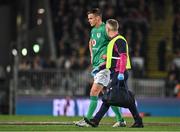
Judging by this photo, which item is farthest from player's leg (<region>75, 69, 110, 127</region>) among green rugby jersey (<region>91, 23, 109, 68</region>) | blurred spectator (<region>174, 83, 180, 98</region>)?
blurred spectator (<region>174, 83, 180, 98</region>)

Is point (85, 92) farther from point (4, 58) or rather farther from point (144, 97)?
point (4, 58)

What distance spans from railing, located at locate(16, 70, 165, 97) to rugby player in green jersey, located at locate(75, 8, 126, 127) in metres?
11.3

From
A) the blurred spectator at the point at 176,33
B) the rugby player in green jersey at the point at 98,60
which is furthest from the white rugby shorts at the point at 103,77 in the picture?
the blurred spectator at the point at 176,33

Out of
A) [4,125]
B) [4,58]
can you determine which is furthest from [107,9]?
[4,125]

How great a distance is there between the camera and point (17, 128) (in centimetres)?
1598

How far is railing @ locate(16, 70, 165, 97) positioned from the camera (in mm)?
28453

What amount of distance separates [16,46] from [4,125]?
13.0 metres

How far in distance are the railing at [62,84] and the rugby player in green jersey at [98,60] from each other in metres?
11.3

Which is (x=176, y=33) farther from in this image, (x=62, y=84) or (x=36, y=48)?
(x=62, y=84)

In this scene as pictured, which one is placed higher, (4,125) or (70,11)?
(70,11)

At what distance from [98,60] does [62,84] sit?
458 inches

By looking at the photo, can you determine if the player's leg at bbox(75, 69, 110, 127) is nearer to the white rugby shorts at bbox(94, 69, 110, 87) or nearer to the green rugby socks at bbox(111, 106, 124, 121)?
the white rugby shorts at bbox(94, 69, 110, 87)

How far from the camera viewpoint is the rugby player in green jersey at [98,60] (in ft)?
55.4

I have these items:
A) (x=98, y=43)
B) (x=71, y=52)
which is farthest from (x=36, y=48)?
(x=98, y=43)
